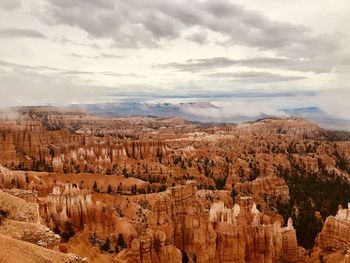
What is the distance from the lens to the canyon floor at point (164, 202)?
32750 millimetres

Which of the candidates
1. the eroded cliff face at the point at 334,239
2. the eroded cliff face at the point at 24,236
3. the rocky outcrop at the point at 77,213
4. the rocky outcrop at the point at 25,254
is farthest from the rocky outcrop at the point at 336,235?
the rocky outcrop at the point at 25,254

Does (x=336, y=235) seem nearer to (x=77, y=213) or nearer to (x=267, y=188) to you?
(x=77, y=213)

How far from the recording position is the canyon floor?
1289 inches

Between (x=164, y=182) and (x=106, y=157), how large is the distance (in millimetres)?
21067

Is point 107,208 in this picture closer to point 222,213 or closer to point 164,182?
point 222,213

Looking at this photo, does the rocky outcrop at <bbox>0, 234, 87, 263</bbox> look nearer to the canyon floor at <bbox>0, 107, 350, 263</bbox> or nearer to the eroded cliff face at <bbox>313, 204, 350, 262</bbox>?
the canyon floor at <bbox>0, 107, 350, 263</bbox>

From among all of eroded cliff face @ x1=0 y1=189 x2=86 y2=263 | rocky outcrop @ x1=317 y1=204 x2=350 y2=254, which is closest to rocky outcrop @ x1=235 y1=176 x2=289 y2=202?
rocky outcrop @ x1=317 y1=204 x2=350 y2=254

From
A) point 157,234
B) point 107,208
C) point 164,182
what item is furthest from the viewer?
point 164,182

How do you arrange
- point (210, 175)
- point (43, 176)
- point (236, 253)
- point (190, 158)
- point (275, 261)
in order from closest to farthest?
point (236, 253)
point (275, 261)
point (43, 176)
point (210, 175)
point (190, 158)

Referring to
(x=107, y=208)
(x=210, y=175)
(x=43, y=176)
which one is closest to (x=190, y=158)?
(x=210, y=175)

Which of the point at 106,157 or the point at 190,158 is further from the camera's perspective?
the point at 190,158

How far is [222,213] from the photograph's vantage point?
141 ft

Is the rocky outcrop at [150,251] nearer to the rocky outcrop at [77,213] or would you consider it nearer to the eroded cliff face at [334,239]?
the rocky outcrop at [77,213]

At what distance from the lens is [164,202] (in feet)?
150
